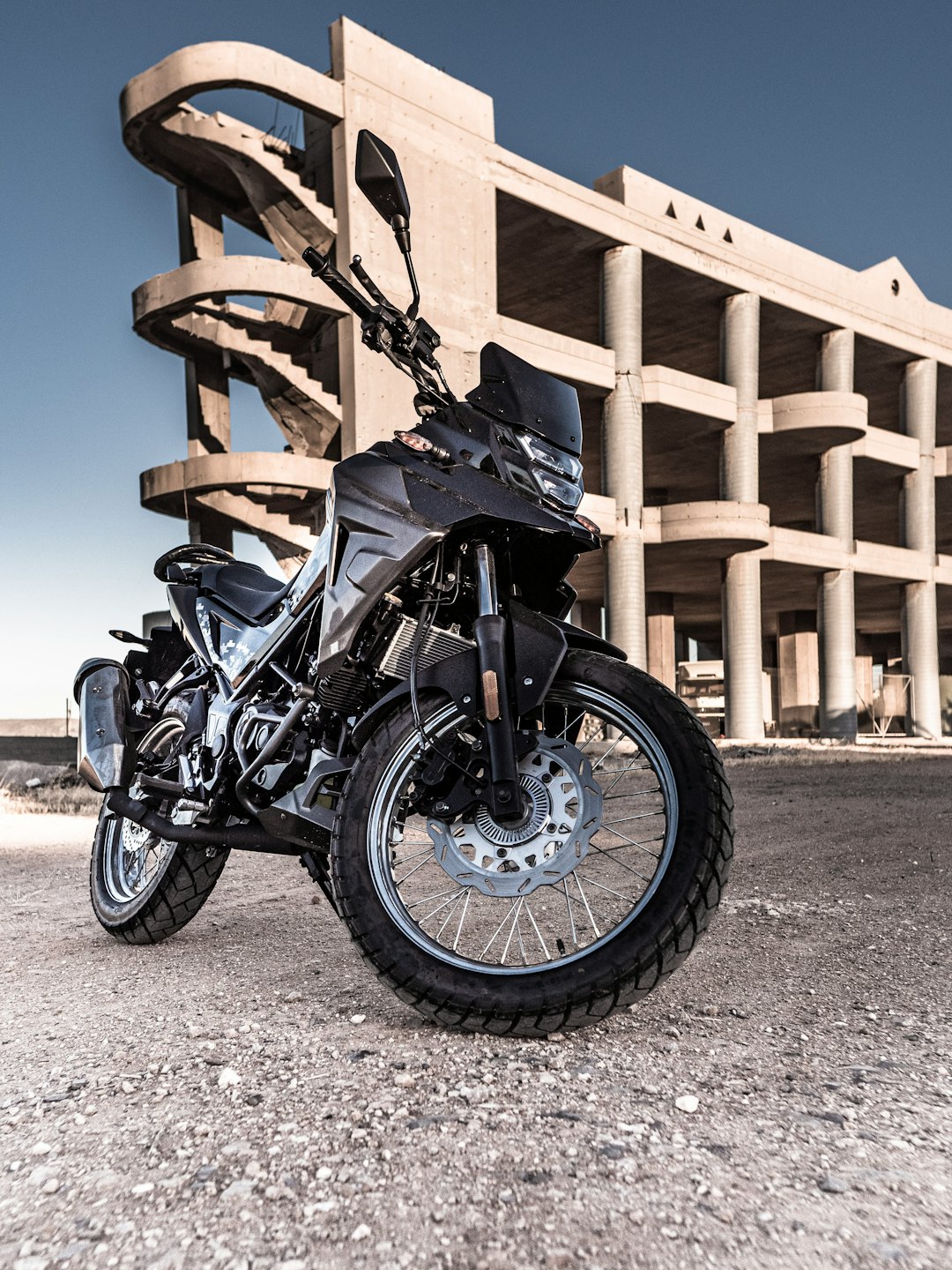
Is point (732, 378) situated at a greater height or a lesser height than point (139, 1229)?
greater

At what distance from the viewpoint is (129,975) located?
10.4 feet

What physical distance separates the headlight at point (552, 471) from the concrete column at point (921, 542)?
28146mm

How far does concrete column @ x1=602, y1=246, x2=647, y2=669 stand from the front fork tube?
20.2m

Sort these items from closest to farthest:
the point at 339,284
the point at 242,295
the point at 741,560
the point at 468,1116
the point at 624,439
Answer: the point at 468,1116 < the point at 339,284 < the point at 242,295 < the point at 624,439 < the point at 741,560

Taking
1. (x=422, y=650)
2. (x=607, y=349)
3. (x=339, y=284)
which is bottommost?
(x=422, y=650)

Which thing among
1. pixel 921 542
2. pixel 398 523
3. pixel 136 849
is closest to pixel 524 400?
pixel 398 523

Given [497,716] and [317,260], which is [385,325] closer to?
[317,260]

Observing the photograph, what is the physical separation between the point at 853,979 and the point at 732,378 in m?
24.3

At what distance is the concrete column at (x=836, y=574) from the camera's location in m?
25.9

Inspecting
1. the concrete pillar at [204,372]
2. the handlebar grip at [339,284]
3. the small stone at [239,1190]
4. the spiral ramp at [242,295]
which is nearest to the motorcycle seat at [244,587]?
the handlebar grip at [339,284]

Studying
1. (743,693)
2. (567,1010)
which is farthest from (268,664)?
(743,693)

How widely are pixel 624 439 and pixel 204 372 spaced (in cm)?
927

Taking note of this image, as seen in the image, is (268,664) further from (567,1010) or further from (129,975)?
(567,1010)

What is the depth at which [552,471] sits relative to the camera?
2863 millimetres
